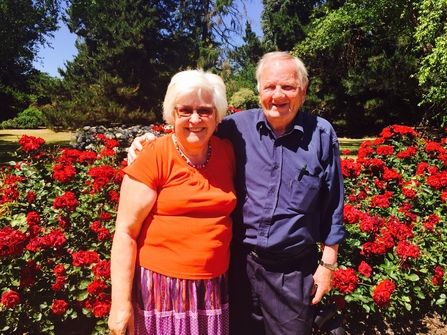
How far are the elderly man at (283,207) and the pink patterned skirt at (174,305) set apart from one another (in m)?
0.24

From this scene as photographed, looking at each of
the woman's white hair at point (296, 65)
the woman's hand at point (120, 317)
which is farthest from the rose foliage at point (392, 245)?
the woman's hand at point (120, 317)

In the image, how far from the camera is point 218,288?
64.9 inches

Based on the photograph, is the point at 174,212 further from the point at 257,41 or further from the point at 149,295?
the point at 257,41

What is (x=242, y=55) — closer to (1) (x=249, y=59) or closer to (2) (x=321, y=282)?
(1) (x=249, y=59)

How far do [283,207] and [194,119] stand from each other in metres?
0.59

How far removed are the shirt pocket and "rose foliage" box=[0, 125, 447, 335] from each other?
819 mm

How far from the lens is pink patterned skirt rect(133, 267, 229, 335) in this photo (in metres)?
1.56

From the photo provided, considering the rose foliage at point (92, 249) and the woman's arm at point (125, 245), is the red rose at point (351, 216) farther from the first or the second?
the woman's arm at point (125, 245)

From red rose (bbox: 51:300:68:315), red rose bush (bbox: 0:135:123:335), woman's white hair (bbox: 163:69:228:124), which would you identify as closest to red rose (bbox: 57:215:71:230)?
red rose bush (bbox: 0:135:123:335)

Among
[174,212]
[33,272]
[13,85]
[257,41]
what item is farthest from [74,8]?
[13,85]

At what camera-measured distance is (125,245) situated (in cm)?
150

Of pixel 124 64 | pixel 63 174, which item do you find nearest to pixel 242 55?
pixel 124 64

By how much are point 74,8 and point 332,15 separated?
27.2 feet

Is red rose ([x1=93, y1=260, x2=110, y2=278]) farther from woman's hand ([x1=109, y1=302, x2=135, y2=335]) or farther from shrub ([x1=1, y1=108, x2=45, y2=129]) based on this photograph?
shrub ([x1=1, y1=108, x2=45, y2=129])
